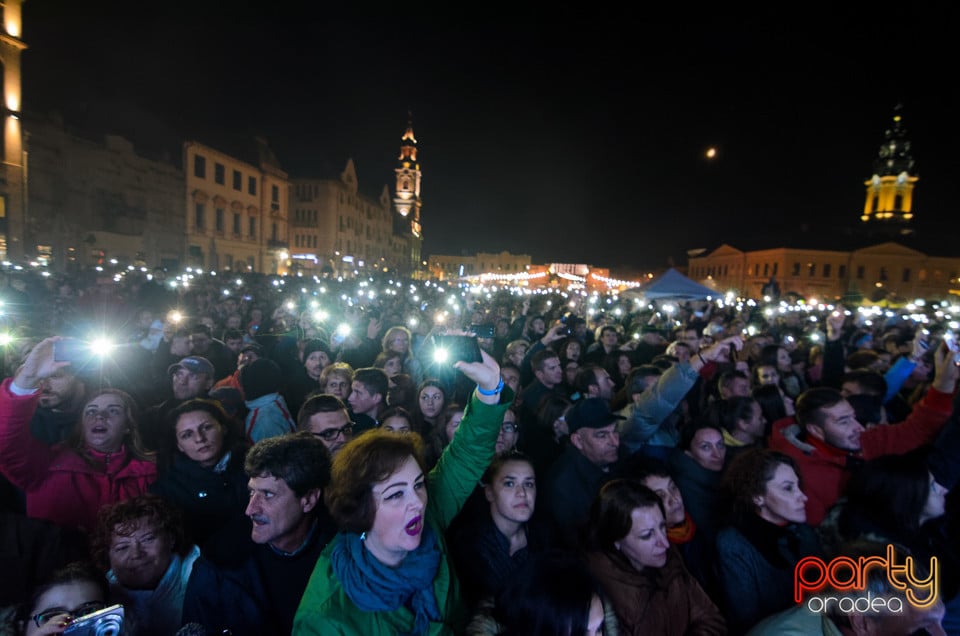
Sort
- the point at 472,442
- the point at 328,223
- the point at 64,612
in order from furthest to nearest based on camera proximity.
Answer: the point at 328,223, the point at 472,442, the point at 64,612

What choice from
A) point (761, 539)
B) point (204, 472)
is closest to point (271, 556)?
point (204, 472)

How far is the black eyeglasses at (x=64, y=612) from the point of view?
1819 millimetres

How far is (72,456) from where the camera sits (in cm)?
325

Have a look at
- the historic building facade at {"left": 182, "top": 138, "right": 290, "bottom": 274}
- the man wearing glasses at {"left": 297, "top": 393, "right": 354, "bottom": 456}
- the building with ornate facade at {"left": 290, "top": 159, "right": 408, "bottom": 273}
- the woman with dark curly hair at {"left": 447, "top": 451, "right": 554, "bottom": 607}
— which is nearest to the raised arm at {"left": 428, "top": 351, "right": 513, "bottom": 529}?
the woman with dark curly hair at {"left": 447, "top": 451, "right": 554, "bottom": 607}

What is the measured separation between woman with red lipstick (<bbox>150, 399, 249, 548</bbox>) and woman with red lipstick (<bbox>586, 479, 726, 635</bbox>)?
2.24 meters

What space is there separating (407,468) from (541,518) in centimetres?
145

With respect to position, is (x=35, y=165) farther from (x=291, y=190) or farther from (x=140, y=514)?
(x=140, y=514)

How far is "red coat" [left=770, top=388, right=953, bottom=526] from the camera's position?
347 centimetres

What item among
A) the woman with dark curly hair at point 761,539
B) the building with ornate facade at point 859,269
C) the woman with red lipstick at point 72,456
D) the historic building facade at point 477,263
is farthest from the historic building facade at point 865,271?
the woman with red lipstick at point 72,456

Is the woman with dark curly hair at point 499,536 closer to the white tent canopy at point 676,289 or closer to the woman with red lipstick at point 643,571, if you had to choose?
the woman with red lipstick at point 643,571

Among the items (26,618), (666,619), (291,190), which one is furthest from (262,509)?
(291,190)

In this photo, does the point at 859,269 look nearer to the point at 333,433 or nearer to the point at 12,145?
the point at 333,433

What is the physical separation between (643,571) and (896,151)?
101 metres

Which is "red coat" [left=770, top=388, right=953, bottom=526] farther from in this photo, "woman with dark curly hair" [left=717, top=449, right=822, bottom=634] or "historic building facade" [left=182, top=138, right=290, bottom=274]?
"historic building facade" [left=182, top=138, right=290, bottom=274]
